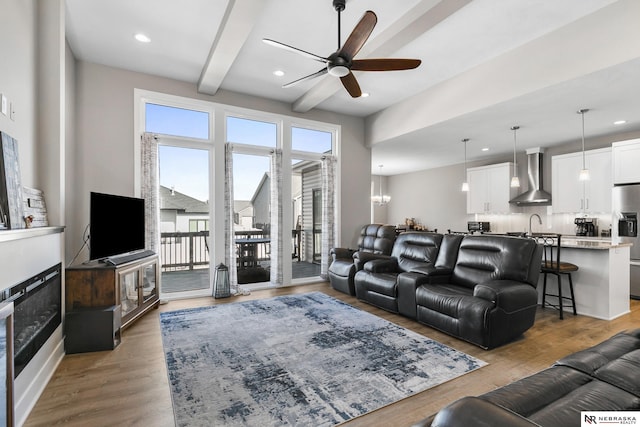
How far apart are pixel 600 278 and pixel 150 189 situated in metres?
6.10

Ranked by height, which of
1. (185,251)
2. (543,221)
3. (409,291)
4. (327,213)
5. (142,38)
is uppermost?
(142,38)

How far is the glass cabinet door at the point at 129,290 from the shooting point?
3276mm

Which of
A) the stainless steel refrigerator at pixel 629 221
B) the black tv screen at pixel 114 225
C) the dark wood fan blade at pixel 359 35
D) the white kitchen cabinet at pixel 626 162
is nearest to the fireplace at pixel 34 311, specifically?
the black tv screen at pixel 114 225

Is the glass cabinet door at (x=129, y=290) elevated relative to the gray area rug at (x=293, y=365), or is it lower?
elevated

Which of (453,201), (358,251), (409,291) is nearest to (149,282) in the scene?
(358,251)

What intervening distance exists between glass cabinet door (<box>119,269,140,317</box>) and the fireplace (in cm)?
55

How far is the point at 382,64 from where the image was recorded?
3121 millimetres

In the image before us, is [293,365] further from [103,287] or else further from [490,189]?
[490,189]

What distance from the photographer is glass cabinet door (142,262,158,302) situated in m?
3.90

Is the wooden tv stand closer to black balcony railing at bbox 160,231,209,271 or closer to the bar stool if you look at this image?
black balcony railing at bbox 160,231,209,271

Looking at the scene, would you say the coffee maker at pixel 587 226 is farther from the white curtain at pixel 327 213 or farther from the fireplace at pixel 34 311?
the fireplace at pixel 34 311

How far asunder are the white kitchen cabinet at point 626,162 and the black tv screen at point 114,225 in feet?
24.7

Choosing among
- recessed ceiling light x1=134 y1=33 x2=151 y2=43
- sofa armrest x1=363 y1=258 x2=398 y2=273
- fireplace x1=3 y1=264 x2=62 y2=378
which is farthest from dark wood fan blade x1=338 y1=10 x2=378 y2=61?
fireplace x1=3 y1=264 x2=62 y2=378

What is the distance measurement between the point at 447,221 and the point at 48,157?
9052 mm
